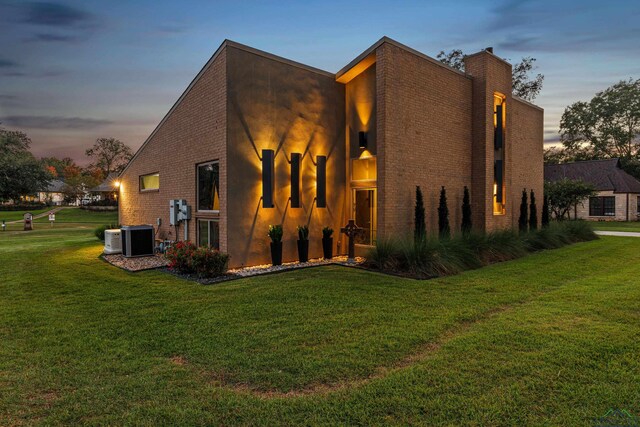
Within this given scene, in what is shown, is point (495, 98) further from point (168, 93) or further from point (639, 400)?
point (168, 93)

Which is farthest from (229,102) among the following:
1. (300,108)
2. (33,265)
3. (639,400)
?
(639,400)

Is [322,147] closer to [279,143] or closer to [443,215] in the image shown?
[279,143]

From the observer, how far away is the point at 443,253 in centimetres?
884

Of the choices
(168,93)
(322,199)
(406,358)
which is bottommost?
(406,358)

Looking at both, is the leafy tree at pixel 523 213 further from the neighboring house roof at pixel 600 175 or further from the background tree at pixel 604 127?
the background tree at pixel 604 127

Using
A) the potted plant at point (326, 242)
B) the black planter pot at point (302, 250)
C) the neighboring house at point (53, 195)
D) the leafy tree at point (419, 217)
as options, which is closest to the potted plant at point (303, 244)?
the black planter pot at point (302, 250)

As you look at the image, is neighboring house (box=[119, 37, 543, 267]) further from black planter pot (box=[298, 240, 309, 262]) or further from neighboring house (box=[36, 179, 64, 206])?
neighboring house (box=[36, 179, 64, 206])

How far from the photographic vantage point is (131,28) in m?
13.7

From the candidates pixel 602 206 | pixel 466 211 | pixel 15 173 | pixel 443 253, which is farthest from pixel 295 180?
pixel 602 206

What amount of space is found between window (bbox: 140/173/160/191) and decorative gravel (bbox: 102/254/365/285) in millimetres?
3193

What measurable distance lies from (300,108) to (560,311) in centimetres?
807

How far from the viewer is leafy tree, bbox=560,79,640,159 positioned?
136ft

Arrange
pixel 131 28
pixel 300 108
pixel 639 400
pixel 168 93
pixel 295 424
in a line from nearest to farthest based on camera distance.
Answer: pixel 295 424
pixel 639 400
pixel 300 108
pixel 131 28
pixel 168 93

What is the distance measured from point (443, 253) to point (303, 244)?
12.6ft
